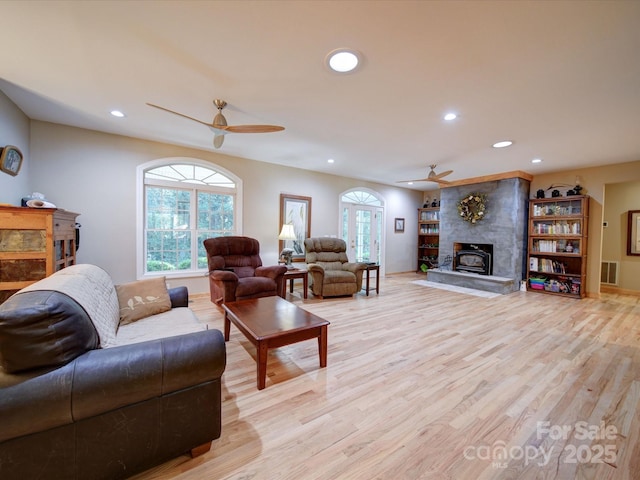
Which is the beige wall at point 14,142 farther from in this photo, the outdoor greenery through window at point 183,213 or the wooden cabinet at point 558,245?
the wooden cabinet at point 558,245

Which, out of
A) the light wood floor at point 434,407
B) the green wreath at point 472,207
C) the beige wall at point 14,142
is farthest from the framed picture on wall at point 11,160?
the green wreath at point 472,207

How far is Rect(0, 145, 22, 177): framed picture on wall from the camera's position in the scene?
2551 mm

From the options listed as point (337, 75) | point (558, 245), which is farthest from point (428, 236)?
point (337, 75)

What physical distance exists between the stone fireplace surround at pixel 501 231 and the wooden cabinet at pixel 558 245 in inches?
7.7

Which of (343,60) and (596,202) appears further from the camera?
(596,202)

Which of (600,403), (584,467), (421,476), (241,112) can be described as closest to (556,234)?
(600,403)

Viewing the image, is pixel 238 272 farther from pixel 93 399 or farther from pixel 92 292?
pixel 93 399

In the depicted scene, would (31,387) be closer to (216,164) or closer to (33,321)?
(33,321)

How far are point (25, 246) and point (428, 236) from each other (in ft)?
27.4

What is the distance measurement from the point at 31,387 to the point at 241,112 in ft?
Result: 9.20

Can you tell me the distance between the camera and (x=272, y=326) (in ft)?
6.93

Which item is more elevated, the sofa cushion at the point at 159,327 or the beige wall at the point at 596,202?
the beige wall at the point at 596,202

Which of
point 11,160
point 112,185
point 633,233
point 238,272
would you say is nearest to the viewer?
point 11,160

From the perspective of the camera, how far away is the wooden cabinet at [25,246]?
216cm
